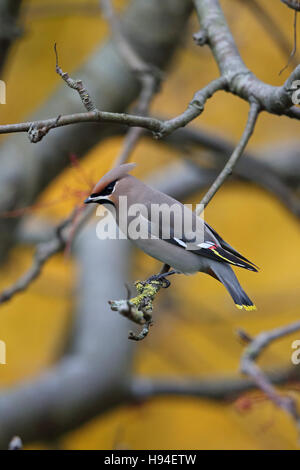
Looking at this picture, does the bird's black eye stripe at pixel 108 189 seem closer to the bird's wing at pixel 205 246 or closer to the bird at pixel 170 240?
the bird at pixel 170 240

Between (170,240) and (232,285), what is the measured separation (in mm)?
202

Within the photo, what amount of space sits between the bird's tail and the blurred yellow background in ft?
10.1

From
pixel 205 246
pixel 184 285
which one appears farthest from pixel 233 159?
pixel 184 285

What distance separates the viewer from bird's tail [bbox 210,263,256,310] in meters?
1.60

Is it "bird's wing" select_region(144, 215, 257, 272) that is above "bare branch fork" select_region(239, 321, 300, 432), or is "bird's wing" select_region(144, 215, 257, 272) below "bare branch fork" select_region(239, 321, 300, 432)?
above

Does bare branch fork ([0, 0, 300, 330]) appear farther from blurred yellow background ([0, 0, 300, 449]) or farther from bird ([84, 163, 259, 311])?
blurred yellow background ([0, 0, 300, 449])

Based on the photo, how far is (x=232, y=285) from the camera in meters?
1.66

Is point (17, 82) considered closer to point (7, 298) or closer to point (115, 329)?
point (115, 329)

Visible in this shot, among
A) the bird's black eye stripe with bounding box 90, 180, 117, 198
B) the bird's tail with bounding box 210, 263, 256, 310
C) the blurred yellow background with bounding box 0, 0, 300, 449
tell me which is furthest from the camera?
the blurred yellow background with bounding box 0, 0, 300, 449

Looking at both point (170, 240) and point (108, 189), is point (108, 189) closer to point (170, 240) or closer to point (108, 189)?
point (108, 189)

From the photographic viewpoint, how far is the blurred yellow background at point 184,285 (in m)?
5.04

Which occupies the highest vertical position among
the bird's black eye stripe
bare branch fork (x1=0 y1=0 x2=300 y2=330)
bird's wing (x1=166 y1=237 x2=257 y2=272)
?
bare branch fork (x1=0 y1=0 x2=300 y2=330)

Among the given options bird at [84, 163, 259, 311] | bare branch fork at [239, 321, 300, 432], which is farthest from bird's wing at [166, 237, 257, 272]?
bare branch fork at [239, 321, 300, 432]

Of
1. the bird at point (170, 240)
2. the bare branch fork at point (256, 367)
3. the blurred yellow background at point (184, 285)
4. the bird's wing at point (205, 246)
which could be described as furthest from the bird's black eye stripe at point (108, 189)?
the blurred yellow background at point (184, 285)
